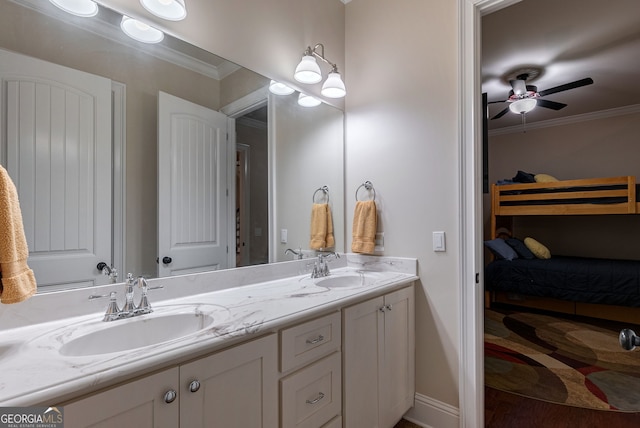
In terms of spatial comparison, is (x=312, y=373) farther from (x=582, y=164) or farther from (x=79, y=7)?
(x=582, y=164)

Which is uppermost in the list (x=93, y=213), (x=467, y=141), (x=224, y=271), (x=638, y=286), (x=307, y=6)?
(x=307, y=6)

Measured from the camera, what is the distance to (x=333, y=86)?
1.97 meters

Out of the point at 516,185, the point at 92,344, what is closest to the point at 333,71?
the point at 92,344

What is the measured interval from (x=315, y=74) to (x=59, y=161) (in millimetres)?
1299

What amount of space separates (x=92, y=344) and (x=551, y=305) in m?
4.57

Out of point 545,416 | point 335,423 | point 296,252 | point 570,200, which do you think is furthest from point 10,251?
point 570,200

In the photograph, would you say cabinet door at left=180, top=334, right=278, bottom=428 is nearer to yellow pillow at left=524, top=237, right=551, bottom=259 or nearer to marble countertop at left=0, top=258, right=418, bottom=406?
marble countertop at left=0, top=258, right=418, bottom=406

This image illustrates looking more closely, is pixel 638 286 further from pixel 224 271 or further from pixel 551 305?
pixel 224 271

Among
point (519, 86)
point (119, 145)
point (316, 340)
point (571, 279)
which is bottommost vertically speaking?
point (571, 279)

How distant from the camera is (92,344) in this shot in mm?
978

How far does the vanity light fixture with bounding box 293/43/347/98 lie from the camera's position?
181cm

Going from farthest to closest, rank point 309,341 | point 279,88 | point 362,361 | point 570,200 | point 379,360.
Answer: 1. point 570,200
2. point 279,88
3. point 379,360
4. point 362,361
5. point 309,341

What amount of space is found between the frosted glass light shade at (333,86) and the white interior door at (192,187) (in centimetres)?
69

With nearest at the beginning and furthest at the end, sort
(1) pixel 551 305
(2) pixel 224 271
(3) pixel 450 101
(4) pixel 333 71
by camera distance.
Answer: (2) pixel 224 271 < (3) pixel 450 101 < (4) pixel 333 71 < (1) pixel 551 305
